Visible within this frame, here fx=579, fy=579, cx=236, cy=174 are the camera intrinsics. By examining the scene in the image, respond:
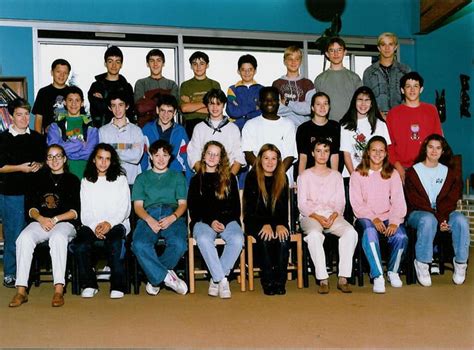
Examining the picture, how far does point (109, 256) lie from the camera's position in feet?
12.7

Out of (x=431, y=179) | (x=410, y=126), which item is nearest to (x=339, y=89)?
(x=410, y=126)

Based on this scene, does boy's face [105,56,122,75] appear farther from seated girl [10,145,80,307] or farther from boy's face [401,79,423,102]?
boy's face [401,79,423,102]

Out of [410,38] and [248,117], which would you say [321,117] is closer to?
[248,117]

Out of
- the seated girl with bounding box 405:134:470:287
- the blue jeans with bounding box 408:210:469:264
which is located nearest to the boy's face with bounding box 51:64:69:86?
the seated girl with bounding box 405:134:470:287

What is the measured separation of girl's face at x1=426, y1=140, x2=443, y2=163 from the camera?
435cm

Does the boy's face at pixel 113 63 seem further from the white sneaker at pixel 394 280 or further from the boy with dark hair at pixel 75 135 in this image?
the white sneaker at pixel 394 280

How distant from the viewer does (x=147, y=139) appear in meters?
4.55

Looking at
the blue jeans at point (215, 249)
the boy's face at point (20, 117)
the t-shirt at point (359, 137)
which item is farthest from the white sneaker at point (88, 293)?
the t-shirt at point (359, 137)

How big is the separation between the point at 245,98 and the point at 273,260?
1.44 meters

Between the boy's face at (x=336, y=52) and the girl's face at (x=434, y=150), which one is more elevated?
the boy's face at (x=336, y=52)

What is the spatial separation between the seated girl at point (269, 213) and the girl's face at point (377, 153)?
68 centimetres

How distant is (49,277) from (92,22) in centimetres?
335

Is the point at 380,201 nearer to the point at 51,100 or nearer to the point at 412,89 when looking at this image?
the point at 412,89

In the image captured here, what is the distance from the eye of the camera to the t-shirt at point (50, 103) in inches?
183
